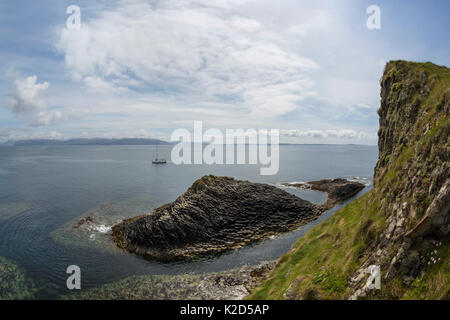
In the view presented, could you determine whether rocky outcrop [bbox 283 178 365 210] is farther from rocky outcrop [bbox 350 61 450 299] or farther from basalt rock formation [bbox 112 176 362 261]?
rocky outcrop [bbox 350 61 450 299]

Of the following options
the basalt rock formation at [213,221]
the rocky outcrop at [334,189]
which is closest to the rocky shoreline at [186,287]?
the basalt rock formation at [213,221]

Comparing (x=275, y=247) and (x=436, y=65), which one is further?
(x=275, y=247)

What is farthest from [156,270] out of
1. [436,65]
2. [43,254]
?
[436,65]

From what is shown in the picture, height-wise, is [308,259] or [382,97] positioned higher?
[382,97]

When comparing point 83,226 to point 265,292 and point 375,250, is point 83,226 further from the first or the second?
point 375,250

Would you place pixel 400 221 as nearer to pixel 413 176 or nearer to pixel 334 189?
pixel 413 176

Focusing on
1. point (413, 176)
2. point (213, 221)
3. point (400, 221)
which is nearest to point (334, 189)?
point (213, 221)
